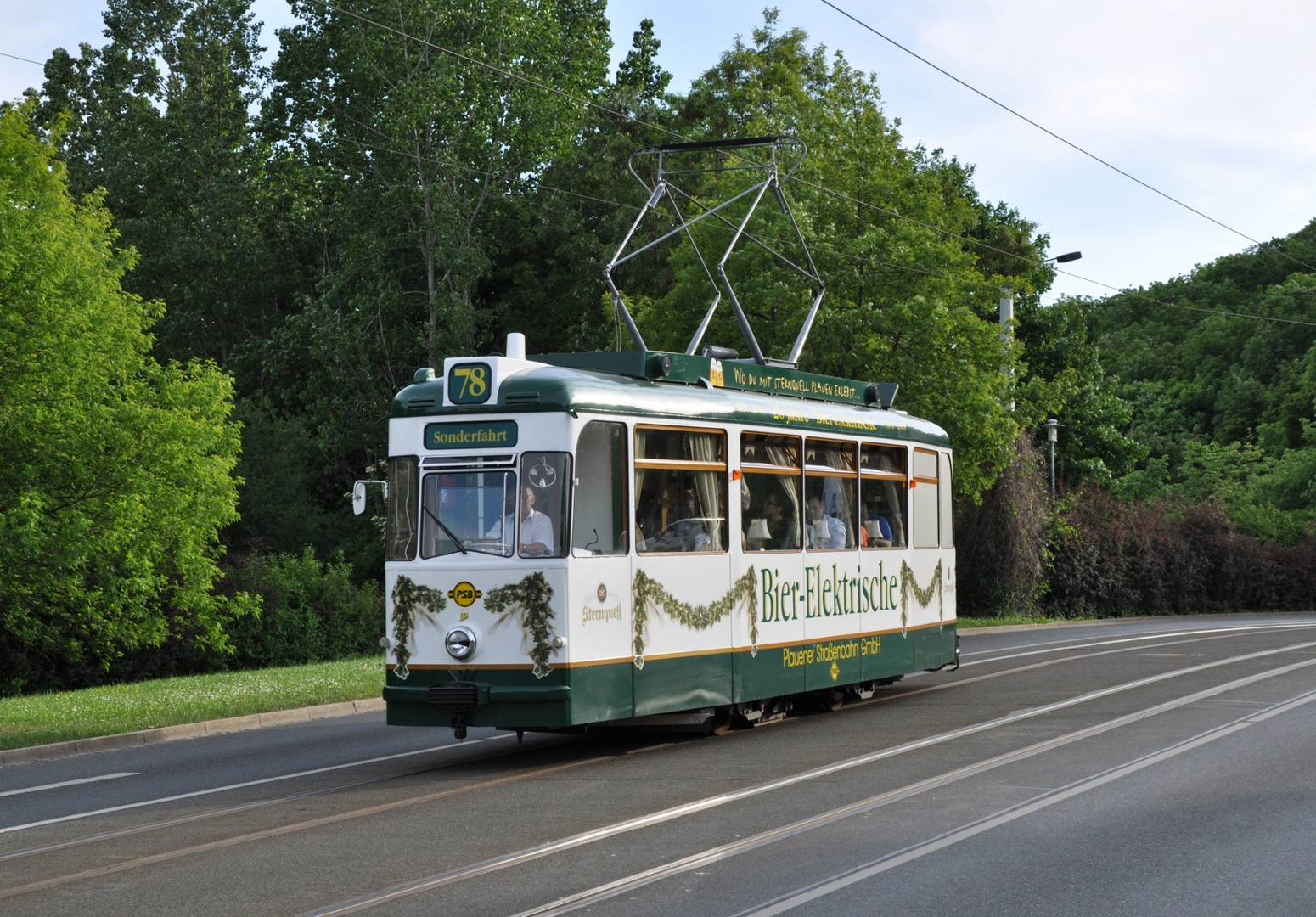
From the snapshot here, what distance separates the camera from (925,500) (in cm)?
1770

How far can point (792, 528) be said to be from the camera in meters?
14.8

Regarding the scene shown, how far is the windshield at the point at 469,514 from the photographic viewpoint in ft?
39.8

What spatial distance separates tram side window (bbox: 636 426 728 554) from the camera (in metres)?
12.8

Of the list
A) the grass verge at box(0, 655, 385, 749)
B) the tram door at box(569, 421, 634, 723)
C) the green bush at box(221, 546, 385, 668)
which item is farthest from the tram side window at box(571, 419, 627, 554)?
the green bush at box(221, 546, 385, 668)

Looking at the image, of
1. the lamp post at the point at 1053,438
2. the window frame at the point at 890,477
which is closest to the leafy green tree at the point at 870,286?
the lamp post at the point at 1053,438

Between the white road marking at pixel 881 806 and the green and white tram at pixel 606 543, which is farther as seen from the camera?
the green and white tram at pixel 606 543

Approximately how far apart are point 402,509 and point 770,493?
371 cm

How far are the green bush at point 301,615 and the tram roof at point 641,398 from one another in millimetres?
22226

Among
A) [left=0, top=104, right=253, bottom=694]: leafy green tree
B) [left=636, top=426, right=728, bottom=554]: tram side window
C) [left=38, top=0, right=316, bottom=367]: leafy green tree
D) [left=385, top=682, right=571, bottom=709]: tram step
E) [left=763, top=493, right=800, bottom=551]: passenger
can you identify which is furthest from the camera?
[left=38, top=0, right=316, bottom=367]: leafy green tree

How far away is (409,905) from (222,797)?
166 inches

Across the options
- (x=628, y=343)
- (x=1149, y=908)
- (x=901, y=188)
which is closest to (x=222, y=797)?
(x=1149, y=908)

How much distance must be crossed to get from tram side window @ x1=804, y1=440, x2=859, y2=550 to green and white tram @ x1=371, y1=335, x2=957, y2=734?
37 millimetres

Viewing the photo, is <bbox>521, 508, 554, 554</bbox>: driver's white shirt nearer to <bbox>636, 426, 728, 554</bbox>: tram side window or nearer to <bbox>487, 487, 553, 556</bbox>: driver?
<bbox>487, 487, 553, 556</bbox>: driver

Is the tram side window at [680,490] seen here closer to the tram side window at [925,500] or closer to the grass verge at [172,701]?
the tram side window at [925,500]
